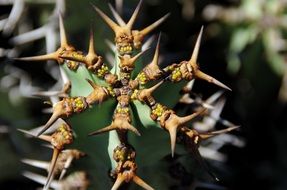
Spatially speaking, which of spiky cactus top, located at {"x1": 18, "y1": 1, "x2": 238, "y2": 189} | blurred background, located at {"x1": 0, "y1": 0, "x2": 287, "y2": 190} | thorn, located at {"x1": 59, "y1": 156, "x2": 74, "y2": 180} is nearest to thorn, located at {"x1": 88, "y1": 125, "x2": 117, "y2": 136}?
spiky cactus top, located at {"x1": 18, "y1": 1, "x2": 238, "y2": 189}

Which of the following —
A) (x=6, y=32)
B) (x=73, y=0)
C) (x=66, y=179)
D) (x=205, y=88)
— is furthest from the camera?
(x=205, y=88)

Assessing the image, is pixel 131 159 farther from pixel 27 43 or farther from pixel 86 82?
pixel 27 43

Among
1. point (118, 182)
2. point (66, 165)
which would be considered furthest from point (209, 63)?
point (118, 182)

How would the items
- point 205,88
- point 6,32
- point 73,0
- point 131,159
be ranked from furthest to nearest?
1. point 205,88
2. point 6,32
3. point 73,0
4. point 131,159

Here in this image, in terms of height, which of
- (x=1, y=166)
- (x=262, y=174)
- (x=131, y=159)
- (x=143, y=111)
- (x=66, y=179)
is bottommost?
(x=262, y=174)

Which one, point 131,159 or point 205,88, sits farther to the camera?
point 205,88

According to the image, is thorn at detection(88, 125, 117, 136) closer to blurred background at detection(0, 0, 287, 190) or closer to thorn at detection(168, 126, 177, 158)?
thorn at detection(168, 126, 177, 158)

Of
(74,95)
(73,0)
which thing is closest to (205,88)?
(73,0)

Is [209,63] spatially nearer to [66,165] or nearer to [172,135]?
[66,165]
